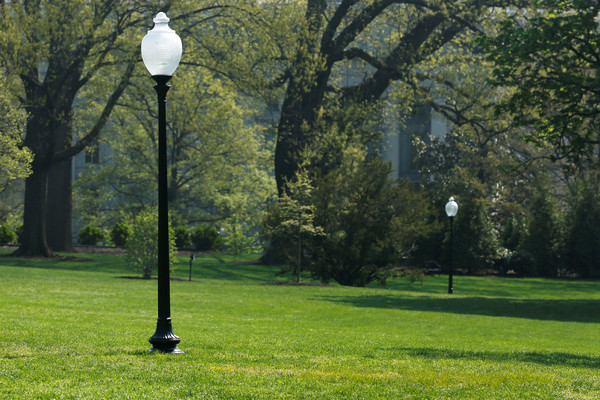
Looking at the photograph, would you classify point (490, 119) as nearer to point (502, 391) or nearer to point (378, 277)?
point (378, 277)

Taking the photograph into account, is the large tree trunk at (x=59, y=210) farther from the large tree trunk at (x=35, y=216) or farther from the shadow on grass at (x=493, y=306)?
the shadow on grass at (x=493, y=306)

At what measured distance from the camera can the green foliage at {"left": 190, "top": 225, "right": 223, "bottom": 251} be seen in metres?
44.7

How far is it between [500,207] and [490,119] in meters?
15.0

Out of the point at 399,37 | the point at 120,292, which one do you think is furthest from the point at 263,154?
the point at 120,292

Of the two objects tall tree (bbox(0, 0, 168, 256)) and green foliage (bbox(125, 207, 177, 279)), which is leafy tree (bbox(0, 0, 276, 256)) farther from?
green foliage (bbox(125, 207, 177, 279))

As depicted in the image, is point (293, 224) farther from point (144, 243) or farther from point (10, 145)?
point (10, 145)

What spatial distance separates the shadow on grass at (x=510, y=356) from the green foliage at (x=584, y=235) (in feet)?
84.9

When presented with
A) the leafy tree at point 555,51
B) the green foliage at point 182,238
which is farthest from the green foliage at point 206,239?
the leafy tree at point 555,51

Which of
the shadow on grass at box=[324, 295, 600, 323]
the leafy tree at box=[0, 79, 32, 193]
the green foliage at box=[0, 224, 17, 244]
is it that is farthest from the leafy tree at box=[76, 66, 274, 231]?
the shadow on grass at box=[324, 295, 600, 323]

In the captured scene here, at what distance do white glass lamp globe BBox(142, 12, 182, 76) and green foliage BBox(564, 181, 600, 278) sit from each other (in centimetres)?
3045

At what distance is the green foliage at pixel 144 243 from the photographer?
984 inches

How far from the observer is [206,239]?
44656mm

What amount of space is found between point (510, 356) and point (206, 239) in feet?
115

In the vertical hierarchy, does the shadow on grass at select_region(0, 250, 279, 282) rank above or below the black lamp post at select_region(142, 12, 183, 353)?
below
